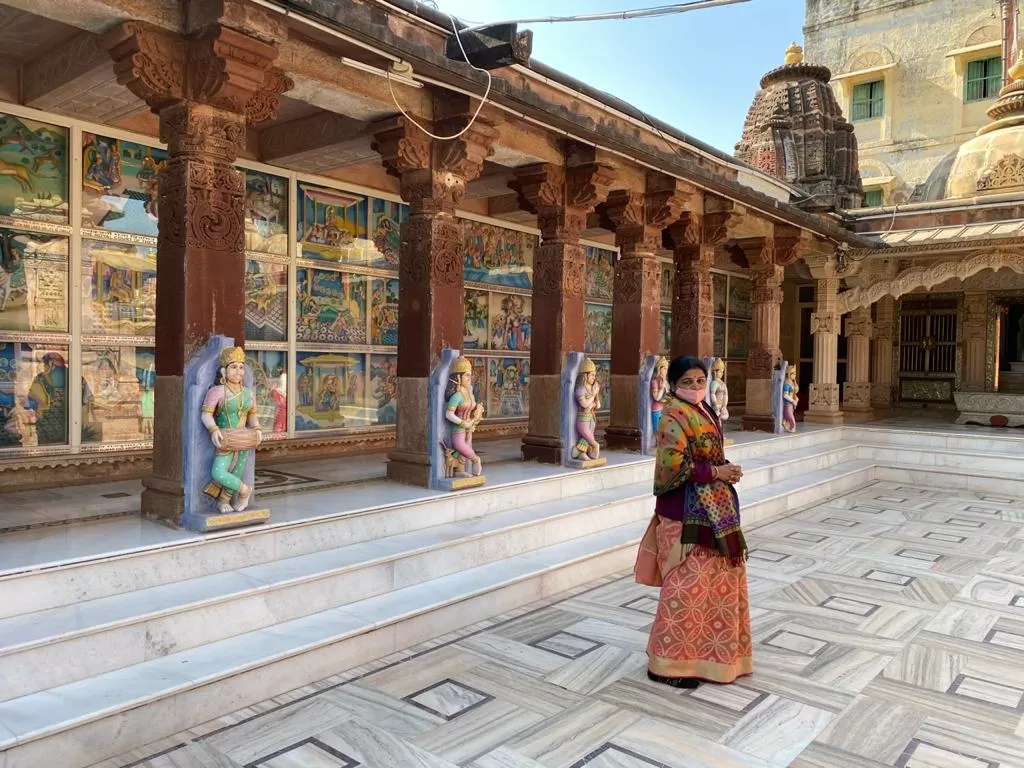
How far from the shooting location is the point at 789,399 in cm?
1168

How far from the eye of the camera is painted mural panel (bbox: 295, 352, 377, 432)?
771 centimetres

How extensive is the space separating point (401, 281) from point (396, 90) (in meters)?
1.55

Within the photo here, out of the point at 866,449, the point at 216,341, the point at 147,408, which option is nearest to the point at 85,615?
the point at 216,341

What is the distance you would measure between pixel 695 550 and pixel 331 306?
17.6 ft

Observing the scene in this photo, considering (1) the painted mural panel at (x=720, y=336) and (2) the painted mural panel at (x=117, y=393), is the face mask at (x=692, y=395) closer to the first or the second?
(2) the painted mural panel at (x=117, y=393)

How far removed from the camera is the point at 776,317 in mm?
11891

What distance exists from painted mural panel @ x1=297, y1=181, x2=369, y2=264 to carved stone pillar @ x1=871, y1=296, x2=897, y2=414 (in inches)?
494

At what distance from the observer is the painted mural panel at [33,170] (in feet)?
18.5

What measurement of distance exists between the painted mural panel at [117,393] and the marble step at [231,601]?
2.78 meters

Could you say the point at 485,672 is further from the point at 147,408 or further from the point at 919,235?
the point at 919,235

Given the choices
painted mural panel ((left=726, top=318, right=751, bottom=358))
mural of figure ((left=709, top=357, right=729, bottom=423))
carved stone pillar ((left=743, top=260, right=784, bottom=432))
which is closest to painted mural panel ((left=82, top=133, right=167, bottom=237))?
mural of figure ((left=709, top=357, right=729, bottom=423))

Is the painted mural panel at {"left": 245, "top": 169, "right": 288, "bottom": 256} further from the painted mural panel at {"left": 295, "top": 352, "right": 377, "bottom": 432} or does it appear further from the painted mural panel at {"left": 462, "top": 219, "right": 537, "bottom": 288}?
the painted mural panel at {"left": 462, "top": 219, "right": 537, "bottom": 288}

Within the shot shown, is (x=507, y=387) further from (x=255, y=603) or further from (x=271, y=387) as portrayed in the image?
(x=255, y=603)

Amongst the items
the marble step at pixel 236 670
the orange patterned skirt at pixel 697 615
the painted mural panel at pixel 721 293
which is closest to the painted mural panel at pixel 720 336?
the painted mural panel at pixel 721 293
